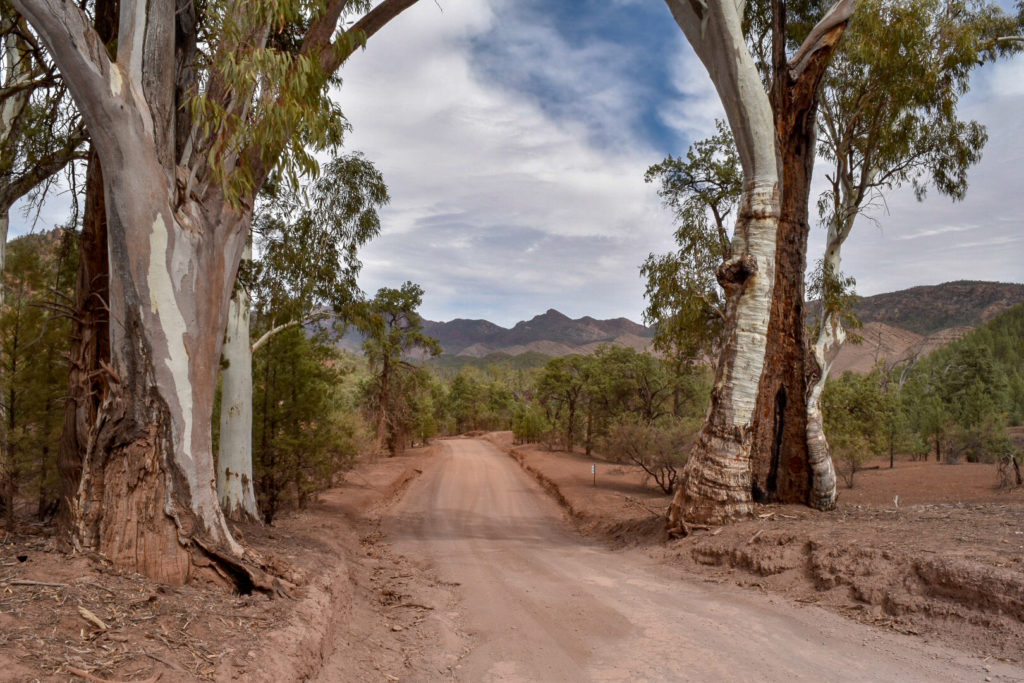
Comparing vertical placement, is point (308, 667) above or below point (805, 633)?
above

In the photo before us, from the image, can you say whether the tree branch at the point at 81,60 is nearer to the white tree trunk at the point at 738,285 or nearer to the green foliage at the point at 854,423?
the white tree trunk at the point at 738,285

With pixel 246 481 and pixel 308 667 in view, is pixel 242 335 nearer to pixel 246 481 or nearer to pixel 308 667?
pixel 246 481

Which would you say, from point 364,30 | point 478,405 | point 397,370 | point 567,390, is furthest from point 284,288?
point 478,405

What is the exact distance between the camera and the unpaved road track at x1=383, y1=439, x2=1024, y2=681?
14.0 ft

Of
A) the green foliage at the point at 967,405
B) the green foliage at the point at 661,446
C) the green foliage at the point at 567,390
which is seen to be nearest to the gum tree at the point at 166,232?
the green foliage at the point at 661,446

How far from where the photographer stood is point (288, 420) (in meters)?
11.7

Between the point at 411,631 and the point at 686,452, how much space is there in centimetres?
1557

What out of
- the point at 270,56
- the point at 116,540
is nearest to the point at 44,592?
the point at 116,540

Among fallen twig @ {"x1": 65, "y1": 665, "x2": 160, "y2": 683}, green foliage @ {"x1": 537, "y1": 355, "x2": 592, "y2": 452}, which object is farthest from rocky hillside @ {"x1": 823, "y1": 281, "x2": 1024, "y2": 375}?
fallen twig @ {"x1": 65, "y1": 665, "x2": 160, "y2": 683}

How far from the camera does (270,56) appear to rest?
5062 millimetres

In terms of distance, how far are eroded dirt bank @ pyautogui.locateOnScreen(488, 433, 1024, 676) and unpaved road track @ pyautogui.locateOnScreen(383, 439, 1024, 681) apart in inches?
10.5

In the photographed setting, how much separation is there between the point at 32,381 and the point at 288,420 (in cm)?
410

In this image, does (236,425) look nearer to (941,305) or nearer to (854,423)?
(854,423)

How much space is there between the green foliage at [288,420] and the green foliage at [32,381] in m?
3.31
